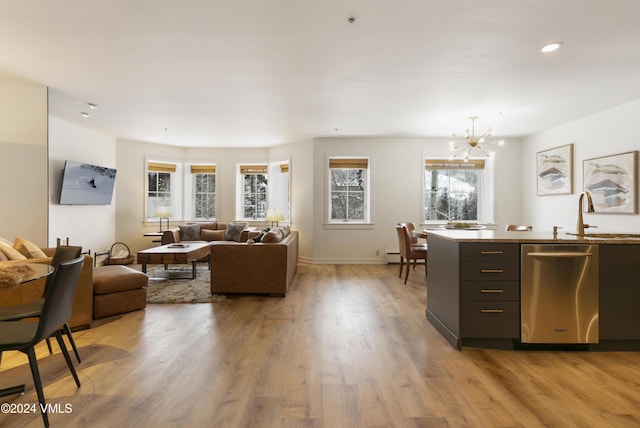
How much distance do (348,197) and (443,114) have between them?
2.69 metres

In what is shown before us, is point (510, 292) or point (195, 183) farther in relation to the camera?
point (195, 183)

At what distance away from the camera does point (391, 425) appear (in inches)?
70.7

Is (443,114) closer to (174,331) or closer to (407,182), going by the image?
(407,182)

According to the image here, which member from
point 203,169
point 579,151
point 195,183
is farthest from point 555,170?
point 195,183

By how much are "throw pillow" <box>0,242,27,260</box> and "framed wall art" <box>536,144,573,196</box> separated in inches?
296

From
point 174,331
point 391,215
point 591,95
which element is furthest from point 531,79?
point 174,331

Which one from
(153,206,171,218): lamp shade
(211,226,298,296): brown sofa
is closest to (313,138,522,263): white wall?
(211,226,298,296): brown sofa

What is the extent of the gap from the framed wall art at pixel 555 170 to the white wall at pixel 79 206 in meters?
8.62

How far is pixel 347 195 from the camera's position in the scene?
7328mm

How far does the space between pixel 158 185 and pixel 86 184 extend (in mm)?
1851

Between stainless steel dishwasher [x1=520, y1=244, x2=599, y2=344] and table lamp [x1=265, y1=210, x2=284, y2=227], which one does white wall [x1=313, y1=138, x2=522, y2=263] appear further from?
stainless steel dishwasher [x1=520, y1=244, x2=599, y2=344]

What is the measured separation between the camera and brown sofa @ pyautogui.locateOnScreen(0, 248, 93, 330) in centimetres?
297

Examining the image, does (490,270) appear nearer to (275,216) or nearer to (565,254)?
(565,254)

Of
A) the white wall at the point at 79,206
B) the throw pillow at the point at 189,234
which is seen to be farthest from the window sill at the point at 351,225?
the white wall at the point at 79,206
